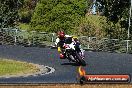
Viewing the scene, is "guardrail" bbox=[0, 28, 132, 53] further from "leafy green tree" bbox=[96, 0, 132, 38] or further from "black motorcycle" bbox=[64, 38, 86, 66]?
"black motorcycle" bbox=[64, 38, 86, 66]

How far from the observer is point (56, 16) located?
51531 millimetres

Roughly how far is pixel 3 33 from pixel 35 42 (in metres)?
3.16

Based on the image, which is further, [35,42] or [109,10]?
[109,10]

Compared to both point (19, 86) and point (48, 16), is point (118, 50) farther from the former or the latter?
point (19, 86)

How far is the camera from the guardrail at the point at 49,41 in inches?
1395

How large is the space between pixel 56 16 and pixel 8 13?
A: 7.65 meters

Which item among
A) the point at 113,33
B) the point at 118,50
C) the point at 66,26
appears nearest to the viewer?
the point at 118,50

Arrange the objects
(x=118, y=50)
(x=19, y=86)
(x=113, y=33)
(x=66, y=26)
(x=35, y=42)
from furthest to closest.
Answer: (x=66, y=26) < (x=113, y=33) < (x=35, y=42) < (x=118, y=50) < (x=19, y=86)

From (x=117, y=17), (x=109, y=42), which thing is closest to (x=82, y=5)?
(x=117, y=17)

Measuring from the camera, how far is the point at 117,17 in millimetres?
43750

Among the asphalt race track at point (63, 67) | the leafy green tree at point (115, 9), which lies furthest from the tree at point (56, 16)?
the asphalt race track at point (63, 67)

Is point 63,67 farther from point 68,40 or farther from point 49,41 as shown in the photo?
point 49,41

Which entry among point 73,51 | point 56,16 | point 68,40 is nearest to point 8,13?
point 56,16

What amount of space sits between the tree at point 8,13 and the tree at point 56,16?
13.8 ft
